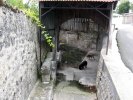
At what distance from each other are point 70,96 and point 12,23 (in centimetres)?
483

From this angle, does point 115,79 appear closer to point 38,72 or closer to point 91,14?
point 38,72

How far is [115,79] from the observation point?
621 centimetres

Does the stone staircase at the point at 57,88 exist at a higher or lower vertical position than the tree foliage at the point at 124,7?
lower

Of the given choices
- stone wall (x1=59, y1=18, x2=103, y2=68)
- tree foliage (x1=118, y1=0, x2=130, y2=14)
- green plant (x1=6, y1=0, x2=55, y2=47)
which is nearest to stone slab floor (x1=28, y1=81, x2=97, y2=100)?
green plant (x1=6, y1=0, x2=55, y2=47)

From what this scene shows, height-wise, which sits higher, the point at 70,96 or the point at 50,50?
the point at 50,50

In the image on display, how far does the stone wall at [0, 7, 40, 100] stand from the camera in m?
4.87

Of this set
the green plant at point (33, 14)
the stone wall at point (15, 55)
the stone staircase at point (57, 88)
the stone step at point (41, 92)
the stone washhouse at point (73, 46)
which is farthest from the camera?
the stone washhouse at point (73, 46)

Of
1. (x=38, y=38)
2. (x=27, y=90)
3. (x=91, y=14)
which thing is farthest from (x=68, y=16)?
(x=27, y=90)

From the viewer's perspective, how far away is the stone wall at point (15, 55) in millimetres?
4871

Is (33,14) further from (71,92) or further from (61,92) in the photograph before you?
(71,92)

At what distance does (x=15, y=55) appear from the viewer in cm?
589

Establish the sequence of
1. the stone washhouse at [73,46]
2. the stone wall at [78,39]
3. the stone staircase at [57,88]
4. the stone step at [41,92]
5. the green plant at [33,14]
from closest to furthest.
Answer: the stone step at [41,92]
the green plant at [33,14]
the stone staircase at [57,88]
the stone washhouse at [73,46]
the stone wall at [78,39]

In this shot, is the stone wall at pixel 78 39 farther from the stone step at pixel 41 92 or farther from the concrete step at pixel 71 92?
the stone step at pixel 41 92

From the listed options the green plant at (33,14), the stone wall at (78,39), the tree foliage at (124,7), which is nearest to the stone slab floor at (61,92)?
the green plant at (33,14)
